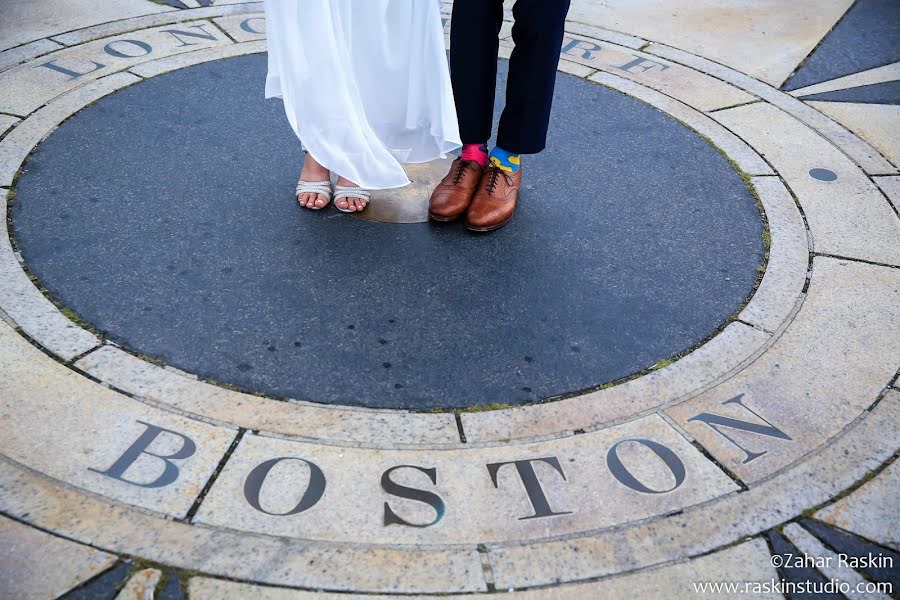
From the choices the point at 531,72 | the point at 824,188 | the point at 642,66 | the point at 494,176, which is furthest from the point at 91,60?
the point at 824,188

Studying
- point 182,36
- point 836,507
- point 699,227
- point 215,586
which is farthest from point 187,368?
point 182,36

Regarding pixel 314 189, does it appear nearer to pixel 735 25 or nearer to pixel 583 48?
pixel 583 48

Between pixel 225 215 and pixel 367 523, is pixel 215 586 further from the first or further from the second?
pixel 225 215

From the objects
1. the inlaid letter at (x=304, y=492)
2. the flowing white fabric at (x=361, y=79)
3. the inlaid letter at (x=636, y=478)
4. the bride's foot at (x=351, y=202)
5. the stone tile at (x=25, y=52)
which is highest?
the flowing white fabric at (x=361, y=79)

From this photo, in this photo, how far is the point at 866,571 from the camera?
1.93m

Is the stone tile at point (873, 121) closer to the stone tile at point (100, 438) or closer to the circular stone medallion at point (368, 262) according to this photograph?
the circular stone medallion at point (368, 262)

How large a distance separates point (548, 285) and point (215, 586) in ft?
5.05

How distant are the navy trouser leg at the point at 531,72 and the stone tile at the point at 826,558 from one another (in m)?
1.71

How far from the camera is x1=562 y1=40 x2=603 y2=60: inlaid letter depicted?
4641 millimetres

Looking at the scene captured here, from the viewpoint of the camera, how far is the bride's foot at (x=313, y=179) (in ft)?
10.5

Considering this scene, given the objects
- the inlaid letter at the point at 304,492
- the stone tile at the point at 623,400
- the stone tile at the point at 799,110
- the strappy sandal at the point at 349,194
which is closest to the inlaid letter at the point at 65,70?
the strappy sandal at the point at 349,194

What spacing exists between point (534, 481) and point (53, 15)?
13.2 ft

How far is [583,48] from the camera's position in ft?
15.5

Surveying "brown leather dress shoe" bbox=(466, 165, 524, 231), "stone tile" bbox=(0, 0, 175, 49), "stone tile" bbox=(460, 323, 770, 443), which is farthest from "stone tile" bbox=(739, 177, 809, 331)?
"stone tile" bbox=(0, 0, 175, 49)
